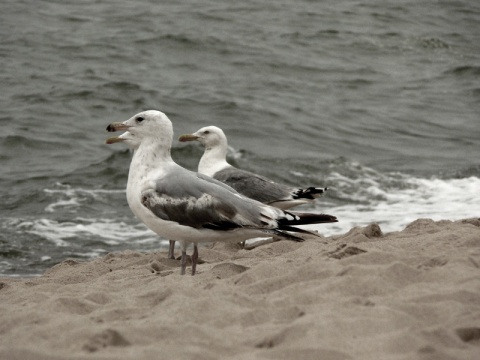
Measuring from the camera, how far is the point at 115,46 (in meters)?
19.1

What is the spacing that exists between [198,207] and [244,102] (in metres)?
10.4

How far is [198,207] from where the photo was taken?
6301 millimetres

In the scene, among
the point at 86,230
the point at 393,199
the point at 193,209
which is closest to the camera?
the point at 193,209

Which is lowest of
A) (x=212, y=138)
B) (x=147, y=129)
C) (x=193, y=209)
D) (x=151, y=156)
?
(x=212, y=138)

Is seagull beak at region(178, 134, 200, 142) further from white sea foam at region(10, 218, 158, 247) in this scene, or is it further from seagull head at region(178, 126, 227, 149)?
white sea foam at region(10, 218, 158, 247)

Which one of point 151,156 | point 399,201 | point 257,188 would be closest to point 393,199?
point 399,201

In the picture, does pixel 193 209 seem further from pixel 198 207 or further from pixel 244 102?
pixel 244 102

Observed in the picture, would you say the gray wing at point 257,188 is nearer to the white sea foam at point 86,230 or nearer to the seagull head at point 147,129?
the white sea foam at point 86,230

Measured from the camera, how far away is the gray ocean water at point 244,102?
11352 mm

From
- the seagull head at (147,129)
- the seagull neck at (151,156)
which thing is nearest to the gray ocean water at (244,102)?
the seagull head at (147,129)

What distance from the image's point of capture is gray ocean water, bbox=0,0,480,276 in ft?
37.2

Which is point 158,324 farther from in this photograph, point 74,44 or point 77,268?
point 74,44

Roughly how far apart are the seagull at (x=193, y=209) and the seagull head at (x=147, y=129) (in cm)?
15

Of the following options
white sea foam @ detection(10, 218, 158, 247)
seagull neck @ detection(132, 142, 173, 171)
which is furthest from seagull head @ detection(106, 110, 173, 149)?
white sea foam @ detection(10, 218, 158, 247)
